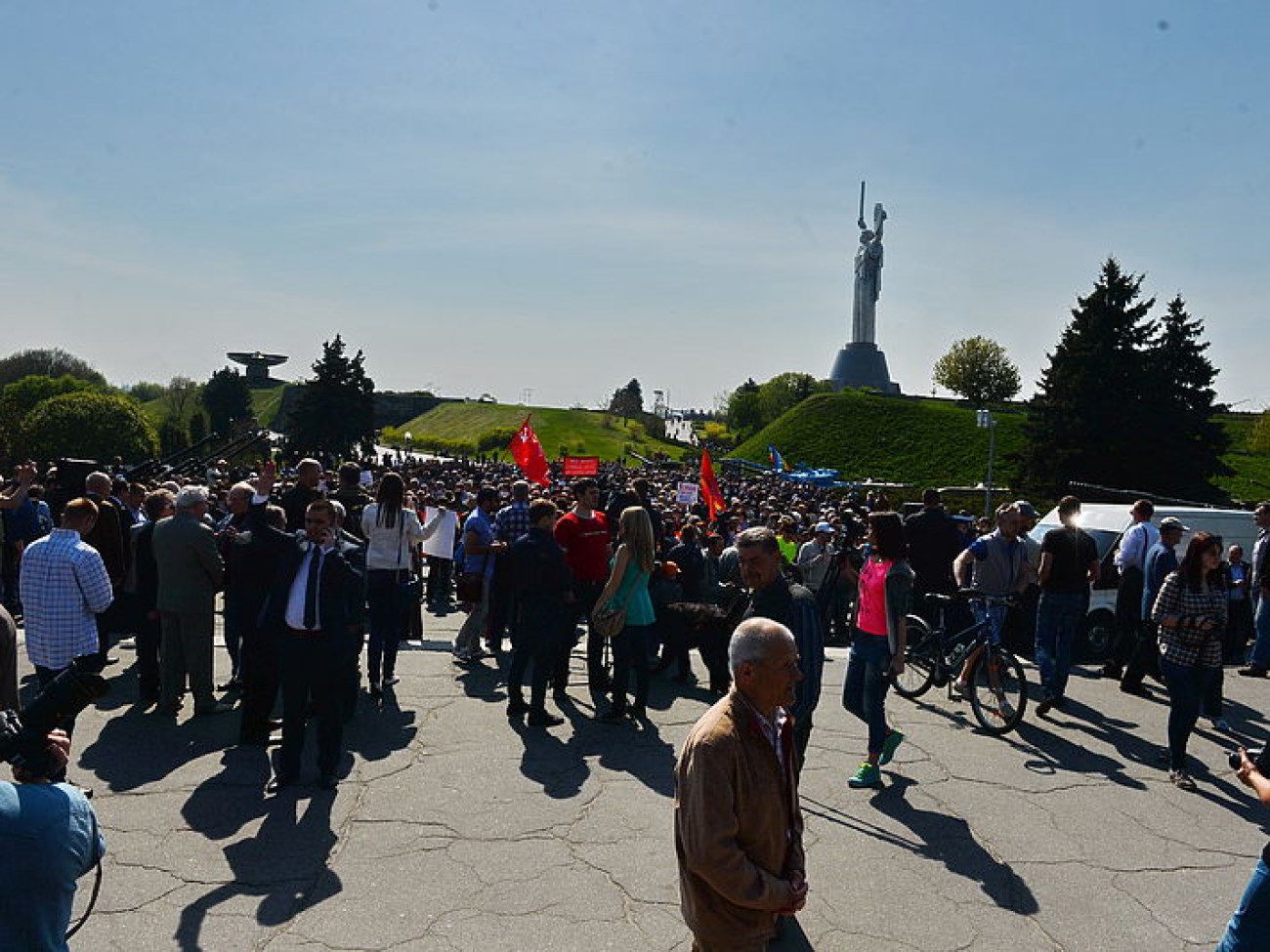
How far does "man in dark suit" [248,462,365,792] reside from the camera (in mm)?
5914

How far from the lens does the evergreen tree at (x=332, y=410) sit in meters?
52.1

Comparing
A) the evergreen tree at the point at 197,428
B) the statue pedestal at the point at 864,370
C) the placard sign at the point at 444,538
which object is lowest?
the placard sign at the point at 444,538

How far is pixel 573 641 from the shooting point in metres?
8.45

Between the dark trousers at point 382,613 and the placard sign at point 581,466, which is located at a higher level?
the placard sign at point 581,466

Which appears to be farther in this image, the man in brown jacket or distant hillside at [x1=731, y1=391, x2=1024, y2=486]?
distant hillside at [x1=731, y1=391, x2=1024, y2=486]

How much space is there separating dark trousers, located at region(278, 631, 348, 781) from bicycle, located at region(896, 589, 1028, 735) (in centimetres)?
507

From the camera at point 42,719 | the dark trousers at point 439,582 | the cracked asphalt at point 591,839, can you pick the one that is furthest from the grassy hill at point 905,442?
the camera at point 42,719

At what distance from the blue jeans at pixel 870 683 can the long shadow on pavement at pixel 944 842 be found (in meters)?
0.41

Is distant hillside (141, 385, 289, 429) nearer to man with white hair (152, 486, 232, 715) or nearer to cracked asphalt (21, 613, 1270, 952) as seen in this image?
man with white hair (152, 486, 232, 715)

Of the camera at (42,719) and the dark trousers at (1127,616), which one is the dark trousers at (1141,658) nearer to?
the dark trousers at (1127,616)

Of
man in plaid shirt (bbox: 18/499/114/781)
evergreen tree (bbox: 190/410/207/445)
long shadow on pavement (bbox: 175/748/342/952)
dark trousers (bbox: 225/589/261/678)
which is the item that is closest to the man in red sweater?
dark trousers (bbox: 225/589/261/678)

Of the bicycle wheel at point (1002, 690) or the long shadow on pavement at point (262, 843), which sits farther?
the bicycle wheel at point (1002, 690)

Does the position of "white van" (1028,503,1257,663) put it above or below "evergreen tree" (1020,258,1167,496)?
below

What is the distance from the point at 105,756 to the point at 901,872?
540 centimetres
